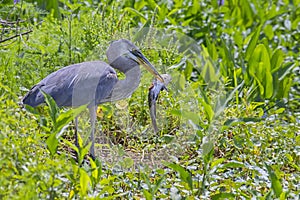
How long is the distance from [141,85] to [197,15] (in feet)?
7.57

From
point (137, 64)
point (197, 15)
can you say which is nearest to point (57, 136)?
point (137, 64)

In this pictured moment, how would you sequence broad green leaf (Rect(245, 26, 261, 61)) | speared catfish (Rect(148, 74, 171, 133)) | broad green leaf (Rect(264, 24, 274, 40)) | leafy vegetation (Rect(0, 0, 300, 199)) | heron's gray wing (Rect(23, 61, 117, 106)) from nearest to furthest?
1. leafy vegetation (Rect(0, 0, 300, 199))
2. heron's gray wing (Rect(23, 61, 117, 106))
3. speared catfish (Rect(148, 74, 171, 133))
4. broad green leaf (Rect(245, 26, 261, 61))
5. broad green leaf (Rect(264, 24, 274, 40))

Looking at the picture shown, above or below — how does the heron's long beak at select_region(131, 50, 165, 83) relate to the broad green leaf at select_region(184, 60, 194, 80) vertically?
above

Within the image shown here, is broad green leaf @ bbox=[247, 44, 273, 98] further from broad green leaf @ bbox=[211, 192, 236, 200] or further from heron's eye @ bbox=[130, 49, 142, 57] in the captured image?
broad green leaf @ bbox=[211, 192, 236, 200]

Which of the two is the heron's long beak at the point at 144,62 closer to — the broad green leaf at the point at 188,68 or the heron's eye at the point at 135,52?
the heron's eye at the point at 135,52

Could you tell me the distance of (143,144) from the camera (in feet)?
16.5

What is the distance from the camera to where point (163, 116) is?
5.23m

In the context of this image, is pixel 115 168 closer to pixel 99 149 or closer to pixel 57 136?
pixel 99 149

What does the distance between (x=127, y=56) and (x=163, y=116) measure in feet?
2.12

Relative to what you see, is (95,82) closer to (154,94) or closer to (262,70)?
(154,94)

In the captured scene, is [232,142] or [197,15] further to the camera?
[197,15]

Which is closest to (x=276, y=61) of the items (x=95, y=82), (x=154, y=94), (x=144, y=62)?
(x=154, y=94)

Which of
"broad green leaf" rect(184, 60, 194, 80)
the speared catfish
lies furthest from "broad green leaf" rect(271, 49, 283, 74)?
the speared catfish

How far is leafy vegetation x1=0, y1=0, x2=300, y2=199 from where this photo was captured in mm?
3824
